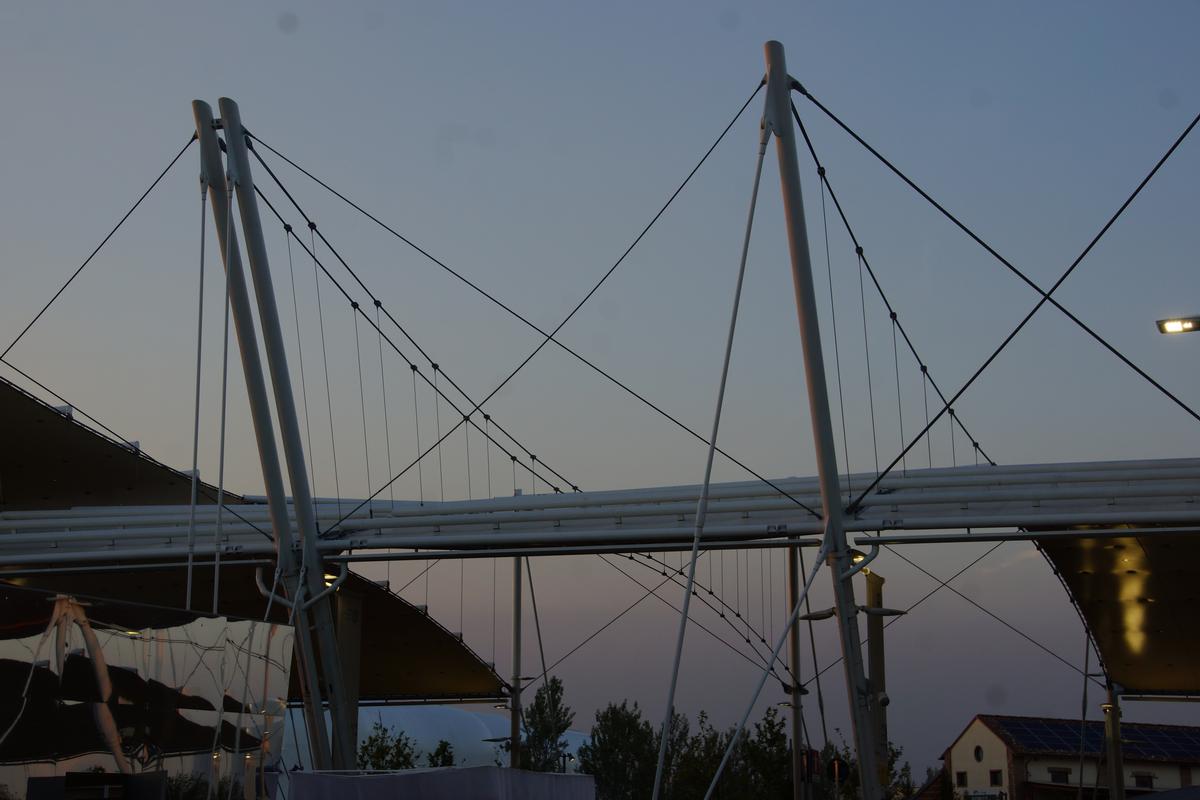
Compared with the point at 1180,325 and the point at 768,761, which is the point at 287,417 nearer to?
the point at 1180,325

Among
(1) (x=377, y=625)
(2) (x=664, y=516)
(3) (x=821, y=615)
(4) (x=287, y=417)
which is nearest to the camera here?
(3) (x=821, y=615)

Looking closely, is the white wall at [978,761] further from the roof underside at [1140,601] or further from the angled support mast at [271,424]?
the angled support mast at [271,424]

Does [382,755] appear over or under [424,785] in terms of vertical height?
under

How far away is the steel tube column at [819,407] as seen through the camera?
64.0 ft

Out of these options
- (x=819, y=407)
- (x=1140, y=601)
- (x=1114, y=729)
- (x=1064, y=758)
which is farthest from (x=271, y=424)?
(x=1064, y=758)

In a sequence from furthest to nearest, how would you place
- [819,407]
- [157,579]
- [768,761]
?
[768,761] < [157,579] < [819,407]

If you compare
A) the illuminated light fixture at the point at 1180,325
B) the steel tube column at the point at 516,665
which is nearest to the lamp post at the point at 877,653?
the illuminated light fixture at the point at 1180,325

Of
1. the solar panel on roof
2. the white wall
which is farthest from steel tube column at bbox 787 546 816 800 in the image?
the white wall

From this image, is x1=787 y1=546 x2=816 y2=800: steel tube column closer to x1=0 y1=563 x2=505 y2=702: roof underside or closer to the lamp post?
the lamp post

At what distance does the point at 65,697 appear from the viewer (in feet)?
39.4

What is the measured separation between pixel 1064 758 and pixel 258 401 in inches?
1706

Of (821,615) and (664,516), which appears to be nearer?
(821,615)

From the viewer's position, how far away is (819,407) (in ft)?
65.3

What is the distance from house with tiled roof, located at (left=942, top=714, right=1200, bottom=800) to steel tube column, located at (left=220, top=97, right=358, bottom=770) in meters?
32.6
